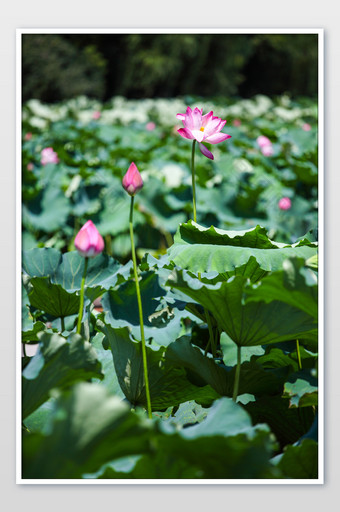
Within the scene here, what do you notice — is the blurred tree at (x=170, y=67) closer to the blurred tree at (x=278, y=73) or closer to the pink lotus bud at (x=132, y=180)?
the blurred tree at (x=278, y=73)

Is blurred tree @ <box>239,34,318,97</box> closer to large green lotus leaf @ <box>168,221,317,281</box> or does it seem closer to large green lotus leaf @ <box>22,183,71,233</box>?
large green lotus leaf @ <box>22,183,71,233</box>

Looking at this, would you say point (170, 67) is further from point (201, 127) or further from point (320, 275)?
point (320, 275)

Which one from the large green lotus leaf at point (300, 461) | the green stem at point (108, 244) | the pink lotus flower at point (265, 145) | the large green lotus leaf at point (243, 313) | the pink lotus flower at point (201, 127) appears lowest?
the large green lotus leaf at point (300, 461)

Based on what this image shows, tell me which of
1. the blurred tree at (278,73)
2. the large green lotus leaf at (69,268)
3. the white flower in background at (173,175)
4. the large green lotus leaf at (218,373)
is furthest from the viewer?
the blurred tree at (278,73)

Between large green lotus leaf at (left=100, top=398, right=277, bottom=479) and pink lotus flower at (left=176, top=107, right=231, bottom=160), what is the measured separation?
1.67 feet

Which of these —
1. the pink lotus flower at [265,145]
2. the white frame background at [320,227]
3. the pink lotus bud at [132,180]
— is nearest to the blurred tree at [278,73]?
the pink lotus flower at [265,145]

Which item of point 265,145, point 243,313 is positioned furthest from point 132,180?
point 265,145

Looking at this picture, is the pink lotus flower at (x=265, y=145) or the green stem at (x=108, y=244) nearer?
the green stem at (x=108, y=244)

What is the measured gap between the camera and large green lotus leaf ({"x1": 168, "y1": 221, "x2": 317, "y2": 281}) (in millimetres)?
1000

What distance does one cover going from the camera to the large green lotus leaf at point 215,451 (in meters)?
0.64

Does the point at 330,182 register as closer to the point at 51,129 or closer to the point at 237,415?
the point at 237,415

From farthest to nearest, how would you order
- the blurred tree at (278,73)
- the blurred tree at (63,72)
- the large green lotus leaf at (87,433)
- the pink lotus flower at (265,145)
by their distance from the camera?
the blurred tree at (278,73) < the blurred tree at (63,72) < the pink lotus flower at (265,145) < the large green lotus leaf at (87,433)

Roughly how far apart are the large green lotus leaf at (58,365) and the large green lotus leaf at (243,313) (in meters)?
0.16

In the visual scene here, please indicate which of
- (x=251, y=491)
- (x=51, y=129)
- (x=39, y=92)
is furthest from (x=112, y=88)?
(x=251, y=491)
